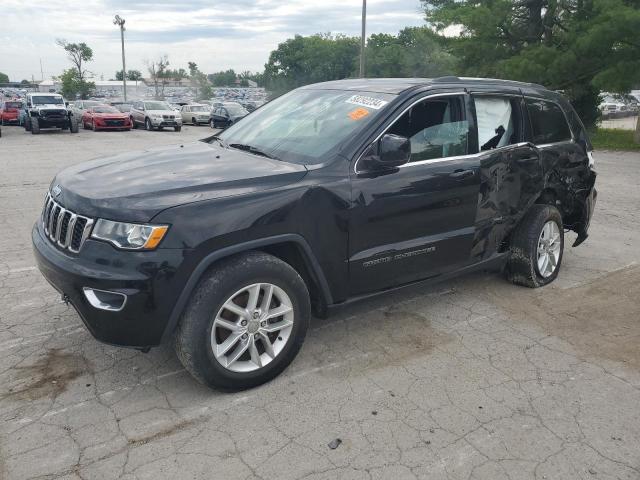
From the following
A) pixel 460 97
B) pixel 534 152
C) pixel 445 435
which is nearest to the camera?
pixel 445 435

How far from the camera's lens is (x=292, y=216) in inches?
127

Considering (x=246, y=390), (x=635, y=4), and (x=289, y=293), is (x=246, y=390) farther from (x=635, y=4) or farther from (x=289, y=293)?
(x=635, y=4)

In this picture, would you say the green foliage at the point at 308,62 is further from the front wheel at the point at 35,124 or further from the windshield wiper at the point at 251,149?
the windshield wiper at the point at 251,149

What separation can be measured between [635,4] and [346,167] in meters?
17.1

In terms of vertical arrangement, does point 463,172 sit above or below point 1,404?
above

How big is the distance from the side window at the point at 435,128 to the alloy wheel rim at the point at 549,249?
53.9 inches

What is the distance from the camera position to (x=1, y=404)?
308 cm

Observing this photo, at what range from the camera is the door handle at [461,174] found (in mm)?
4000

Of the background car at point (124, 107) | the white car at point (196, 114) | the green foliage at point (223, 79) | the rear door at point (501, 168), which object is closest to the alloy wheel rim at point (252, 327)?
the rear door at point (501, 168)

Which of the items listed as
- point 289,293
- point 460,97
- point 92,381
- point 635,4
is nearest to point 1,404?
point 92,381

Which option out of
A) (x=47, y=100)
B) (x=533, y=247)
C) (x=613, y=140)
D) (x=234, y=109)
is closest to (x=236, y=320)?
(x=533, y=247)

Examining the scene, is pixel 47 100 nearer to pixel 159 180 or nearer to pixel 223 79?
pixel 159 180

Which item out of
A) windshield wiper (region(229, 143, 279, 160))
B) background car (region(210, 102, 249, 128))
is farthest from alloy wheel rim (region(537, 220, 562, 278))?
background car (region(210, 102, 249, 128))

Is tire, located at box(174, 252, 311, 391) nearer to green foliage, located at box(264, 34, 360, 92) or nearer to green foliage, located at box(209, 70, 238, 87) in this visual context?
green foliage, located at box(264, 34, 360, 92)
